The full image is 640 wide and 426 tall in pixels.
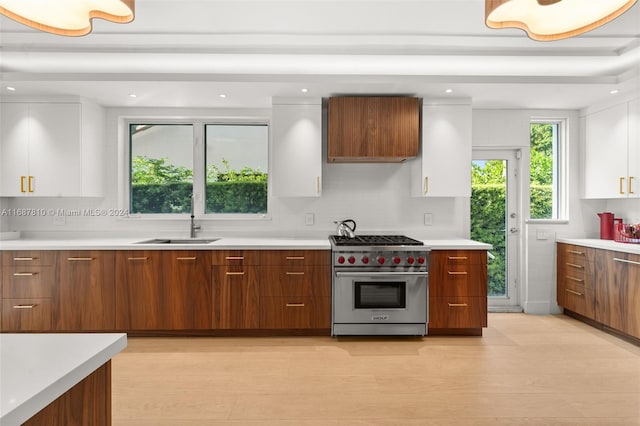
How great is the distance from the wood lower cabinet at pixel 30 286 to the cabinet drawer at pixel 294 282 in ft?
6.26

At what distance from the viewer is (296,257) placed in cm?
343

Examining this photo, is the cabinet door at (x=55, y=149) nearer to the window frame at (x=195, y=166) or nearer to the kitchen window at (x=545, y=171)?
the window frame at (x=195, y=166)

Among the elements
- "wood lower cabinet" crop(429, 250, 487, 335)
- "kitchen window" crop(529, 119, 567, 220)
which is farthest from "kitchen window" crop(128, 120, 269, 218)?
"kitchen window" crop(529, 119, 567, 220)

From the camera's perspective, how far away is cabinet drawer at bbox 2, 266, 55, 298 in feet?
10.9

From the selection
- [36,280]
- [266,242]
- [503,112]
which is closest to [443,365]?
[266,242]

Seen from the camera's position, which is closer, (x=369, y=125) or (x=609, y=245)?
(x=609, y=245)

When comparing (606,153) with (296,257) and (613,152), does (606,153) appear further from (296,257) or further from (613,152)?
(296,257)

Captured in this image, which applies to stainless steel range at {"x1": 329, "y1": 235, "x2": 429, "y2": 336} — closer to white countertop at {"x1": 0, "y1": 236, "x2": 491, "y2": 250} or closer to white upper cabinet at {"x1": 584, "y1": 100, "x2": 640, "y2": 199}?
white countertop at {"x1": 0, "y1": 236, "x2": 491, "y2": 250}

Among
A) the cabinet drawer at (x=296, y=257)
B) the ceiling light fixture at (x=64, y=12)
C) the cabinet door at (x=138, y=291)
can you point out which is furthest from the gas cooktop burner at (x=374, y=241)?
the ceiling light fixture at (x=64, y=12)

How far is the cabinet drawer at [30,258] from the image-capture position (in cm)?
334

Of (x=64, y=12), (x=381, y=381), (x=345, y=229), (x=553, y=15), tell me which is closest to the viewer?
(x=64, y=12)

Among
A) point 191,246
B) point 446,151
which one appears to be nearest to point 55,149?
point 191,246

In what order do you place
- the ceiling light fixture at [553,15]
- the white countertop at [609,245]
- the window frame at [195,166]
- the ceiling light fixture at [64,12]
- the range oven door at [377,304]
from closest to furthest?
the ceiling light fixture at [64,12], the ceiling light fixture at [553,15], the white countertop at [609,245], the range oven door at [377,304], the window frame at [195,166]

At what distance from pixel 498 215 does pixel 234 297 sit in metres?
3.13
